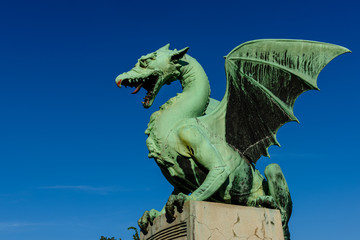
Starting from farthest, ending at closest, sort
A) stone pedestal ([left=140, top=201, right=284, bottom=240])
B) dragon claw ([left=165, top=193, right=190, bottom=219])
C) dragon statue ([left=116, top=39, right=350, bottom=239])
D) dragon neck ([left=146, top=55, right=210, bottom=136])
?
dragon neck ([left=146, top=55, right=210, bottom=136]), dragon statue ([left=116, top=39, right=350, bottom=239]), dragon claw ([left=165, top=193, right=190, bottom=219]), stone pedestal ([left=140, top=201, right=284, bottom=240])

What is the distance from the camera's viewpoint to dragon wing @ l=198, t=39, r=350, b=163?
471cm

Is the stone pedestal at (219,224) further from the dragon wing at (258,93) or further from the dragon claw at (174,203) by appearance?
the dragon wing at (258,93)

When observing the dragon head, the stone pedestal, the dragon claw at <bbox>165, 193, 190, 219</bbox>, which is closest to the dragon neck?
the dragon head

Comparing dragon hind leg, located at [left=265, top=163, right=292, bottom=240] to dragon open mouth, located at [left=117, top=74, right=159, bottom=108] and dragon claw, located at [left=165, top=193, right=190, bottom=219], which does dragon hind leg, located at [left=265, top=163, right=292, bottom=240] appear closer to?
dragon claw, located at [left=165, top=193, right=190, bottom=219]

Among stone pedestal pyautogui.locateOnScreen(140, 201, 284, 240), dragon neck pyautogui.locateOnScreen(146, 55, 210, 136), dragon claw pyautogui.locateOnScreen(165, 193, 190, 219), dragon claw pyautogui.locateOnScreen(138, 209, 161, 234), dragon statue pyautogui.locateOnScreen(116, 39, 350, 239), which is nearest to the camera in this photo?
stone pedestal pyautogui.locateOnScreen(140, 201, 284, 240)

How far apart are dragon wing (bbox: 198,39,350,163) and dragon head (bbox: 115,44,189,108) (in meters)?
0.73

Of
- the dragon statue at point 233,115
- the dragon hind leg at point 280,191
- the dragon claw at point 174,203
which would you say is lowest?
the dragon claw at point 174,203

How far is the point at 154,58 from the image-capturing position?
4926 mm

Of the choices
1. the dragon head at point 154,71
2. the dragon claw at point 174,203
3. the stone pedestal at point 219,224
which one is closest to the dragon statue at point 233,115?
the dragon head at point 154,71

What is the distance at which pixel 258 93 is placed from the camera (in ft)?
16.0

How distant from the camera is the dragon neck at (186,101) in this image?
4.61m

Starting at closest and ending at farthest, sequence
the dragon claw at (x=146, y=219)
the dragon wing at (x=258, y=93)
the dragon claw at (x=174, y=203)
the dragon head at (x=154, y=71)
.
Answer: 1. the dragon claw at (x=174, y=203)
2. the dragon claw at (x=146, y=219)
3. the dragon wing at (x=258, y=93)
4. the dragon head at (x=154, y=71)

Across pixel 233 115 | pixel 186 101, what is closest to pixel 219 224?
pixel 233 115

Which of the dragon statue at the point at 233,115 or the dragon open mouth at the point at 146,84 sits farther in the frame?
the dragon open mouth at the point at 146,84
